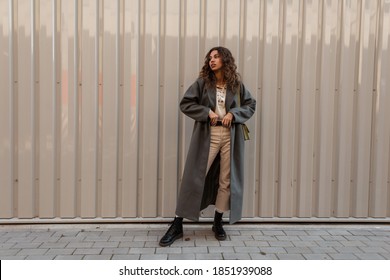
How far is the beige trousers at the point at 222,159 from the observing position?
3.58 metres

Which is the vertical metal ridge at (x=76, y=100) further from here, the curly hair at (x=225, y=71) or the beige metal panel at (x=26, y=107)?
the curly hair at (x=225, y=71)

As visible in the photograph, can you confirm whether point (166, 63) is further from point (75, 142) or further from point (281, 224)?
point (281, 224)

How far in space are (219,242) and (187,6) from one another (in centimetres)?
253

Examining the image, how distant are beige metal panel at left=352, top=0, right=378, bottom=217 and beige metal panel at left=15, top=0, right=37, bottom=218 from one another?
3.62m

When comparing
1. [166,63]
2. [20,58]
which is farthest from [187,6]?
[20,58]

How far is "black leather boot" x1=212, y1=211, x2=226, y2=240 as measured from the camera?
3652 millimetres

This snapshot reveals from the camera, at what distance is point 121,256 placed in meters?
3.26

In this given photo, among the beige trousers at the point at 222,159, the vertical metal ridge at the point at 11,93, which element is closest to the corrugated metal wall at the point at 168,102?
the vertical metal ridge at the point at 11,93

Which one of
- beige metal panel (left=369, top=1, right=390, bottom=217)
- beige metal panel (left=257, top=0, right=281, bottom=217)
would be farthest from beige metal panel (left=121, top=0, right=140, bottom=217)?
beige metal panel (left=369, top=1, right=390, bottom=217)

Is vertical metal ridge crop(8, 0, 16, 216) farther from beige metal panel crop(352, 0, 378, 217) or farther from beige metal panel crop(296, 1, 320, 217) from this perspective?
beige metal panel crop(352, 0, 378, 217)

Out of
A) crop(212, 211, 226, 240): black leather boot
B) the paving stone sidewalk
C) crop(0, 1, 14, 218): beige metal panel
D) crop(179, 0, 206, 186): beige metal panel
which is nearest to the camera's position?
the paving stone sidewalk

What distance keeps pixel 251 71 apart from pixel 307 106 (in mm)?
752

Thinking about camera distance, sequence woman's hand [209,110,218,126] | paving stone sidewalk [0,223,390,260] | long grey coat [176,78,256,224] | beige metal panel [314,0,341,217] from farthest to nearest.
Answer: beige metal panel [314,0,341,217]
long grey coat [176,78,256,224]
woman's hand [209,110,218,126]
paving stone sidewalk [0,223,390,260]

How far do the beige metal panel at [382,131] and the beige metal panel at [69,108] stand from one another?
338 centimetres
